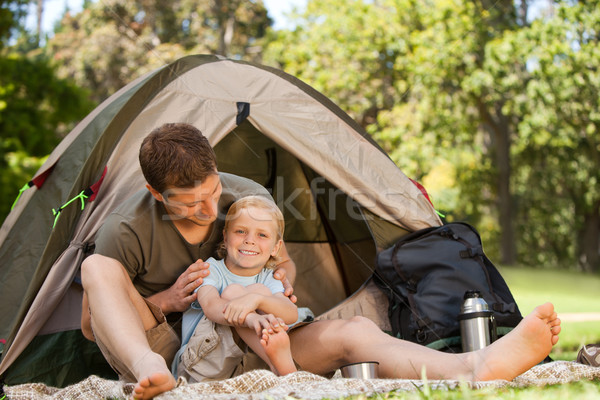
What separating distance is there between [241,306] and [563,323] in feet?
20.7

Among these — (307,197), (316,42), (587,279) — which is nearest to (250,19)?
(316,42)

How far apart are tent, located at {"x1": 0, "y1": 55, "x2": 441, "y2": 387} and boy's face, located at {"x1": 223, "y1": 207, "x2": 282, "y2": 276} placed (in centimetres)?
60

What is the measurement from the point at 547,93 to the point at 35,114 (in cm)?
844

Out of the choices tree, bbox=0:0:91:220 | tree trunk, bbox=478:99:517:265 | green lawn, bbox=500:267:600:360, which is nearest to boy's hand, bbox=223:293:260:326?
green lawn, bbox=500:267:600:360

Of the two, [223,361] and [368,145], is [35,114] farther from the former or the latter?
[223,361]

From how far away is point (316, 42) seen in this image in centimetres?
1384

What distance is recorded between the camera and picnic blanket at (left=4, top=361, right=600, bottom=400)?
1673 mm

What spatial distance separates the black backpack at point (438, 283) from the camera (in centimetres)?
237

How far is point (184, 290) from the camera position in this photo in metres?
2.11

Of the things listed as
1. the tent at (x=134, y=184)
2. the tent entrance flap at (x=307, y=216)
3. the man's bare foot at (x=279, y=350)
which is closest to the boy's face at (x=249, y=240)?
the man's bare foot at (x=279, y=350)

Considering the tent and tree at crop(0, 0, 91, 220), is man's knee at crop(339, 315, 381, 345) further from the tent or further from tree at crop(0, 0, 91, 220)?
tree at crop(0, 0, 91, 220)

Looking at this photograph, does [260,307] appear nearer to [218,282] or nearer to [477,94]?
[218,282]

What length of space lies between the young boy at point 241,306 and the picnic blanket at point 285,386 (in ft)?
0.39

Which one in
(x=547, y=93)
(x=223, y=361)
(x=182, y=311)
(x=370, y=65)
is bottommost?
(x=223, y=361)
